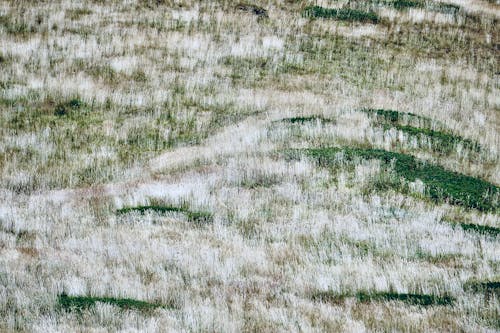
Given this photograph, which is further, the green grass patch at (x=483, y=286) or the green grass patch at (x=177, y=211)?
the green grass patch at (x=177, y=211)

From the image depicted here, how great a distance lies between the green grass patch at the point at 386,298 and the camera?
7473 mm

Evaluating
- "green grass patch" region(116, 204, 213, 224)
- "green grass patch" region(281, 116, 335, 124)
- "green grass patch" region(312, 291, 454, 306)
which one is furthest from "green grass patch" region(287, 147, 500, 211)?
"green grass patch" region(312, 291, 454, 306)

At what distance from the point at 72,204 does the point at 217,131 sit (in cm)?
485

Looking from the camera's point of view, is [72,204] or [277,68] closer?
[72,204]

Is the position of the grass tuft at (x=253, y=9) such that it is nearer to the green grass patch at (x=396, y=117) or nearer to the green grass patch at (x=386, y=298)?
the green grass patch at (x=396, y=117)

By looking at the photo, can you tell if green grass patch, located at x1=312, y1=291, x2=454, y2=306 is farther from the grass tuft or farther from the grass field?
the grass tuft

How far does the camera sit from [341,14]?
23.6m

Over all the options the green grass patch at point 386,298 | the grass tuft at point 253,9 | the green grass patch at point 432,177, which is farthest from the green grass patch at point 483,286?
the grass tuft at point 253,9

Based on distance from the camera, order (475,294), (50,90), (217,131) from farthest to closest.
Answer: (50,90) < (217,131) < (475,294)

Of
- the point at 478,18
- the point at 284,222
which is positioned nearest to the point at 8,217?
the point at 284,222

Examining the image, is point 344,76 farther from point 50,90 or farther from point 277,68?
point 50,90

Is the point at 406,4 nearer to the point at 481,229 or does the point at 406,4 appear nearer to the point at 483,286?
the point at 481,229

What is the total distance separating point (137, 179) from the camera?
1220cm

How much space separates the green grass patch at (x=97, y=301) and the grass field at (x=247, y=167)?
3 centimetres
